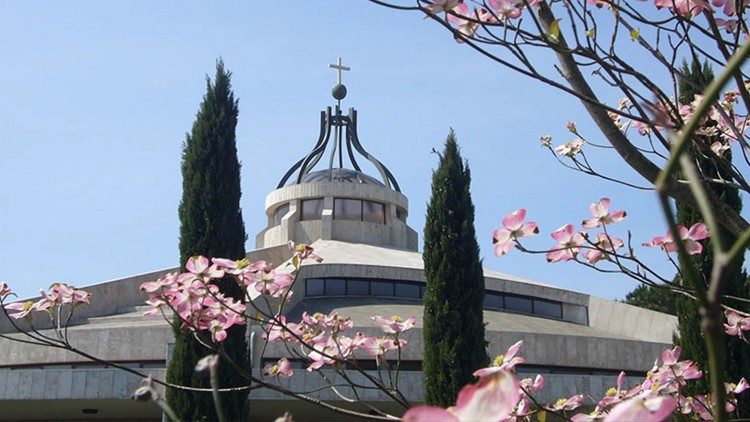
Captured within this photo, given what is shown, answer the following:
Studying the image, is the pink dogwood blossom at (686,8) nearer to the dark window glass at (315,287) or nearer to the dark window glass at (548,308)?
the dark window glass at (315,287)

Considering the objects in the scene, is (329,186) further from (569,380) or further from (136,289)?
(569,380)

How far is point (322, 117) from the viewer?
2244 cm

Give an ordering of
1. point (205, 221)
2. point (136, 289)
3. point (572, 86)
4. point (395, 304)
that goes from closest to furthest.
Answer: point (572, 86) < point (205, 221) < point (395, 304) < point (136, 289)

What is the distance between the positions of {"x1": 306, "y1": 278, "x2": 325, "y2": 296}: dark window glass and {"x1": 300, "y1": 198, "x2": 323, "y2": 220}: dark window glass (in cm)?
475

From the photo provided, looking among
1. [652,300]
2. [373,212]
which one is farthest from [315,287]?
[652,300]

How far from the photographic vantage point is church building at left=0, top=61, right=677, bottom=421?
11219 millimetres

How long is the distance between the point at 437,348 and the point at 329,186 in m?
10.2

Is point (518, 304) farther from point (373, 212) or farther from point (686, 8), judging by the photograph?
point (686, 8)

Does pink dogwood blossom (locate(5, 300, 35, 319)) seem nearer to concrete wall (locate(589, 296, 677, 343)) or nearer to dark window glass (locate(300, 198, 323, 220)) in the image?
concrete wall (locate(589, 296, 677, 343))

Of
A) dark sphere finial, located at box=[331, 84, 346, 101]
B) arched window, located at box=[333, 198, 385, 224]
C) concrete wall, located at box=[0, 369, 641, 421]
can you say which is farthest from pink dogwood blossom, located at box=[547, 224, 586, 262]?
dark sphere finial, located at box=[331, 84, 346, 101]

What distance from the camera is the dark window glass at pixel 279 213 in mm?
21595

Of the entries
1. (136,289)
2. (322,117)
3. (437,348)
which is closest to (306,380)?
(437,348)

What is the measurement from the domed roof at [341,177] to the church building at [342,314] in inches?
1.6

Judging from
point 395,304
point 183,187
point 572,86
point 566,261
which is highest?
point 183,187
